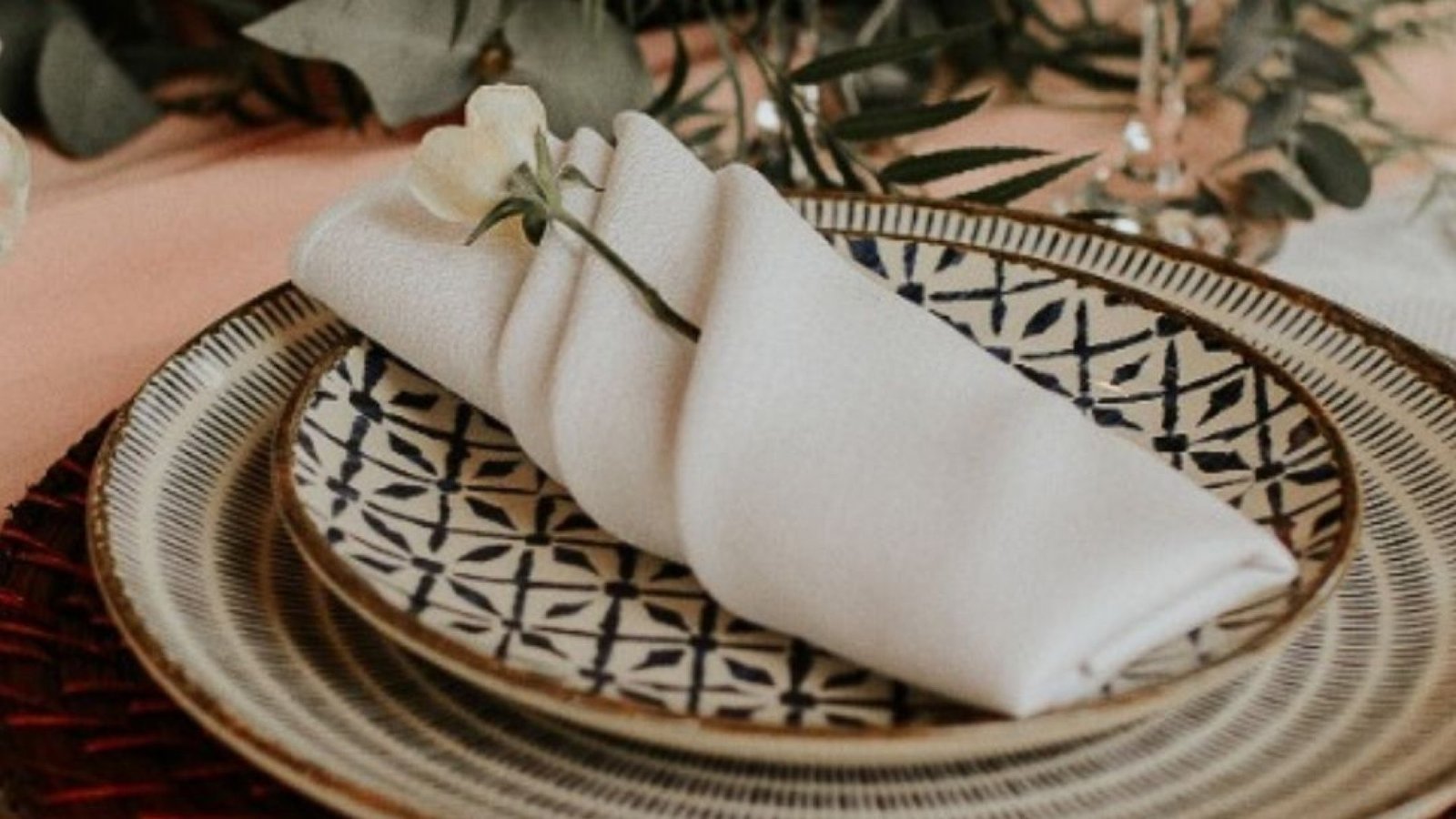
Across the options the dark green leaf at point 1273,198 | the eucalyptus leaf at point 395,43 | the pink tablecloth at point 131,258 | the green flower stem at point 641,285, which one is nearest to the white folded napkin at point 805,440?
the green flower stem at point 641,285

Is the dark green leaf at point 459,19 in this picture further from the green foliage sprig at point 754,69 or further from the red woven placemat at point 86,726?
the red woven placemat at point 86,726

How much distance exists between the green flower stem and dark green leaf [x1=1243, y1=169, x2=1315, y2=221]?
0.39m

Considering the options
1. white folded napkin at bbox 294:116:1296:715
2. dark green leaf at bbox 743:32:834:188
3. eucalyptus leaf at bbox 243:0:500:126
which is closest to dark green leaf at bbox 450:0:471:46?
eucalyptus leaf at bbox 243:0:500:126

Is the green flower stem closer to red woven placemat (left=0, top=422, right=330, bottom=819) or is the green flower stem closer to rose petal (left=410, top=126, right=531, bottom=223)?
rose petal (left=410, top=126, right=531, bottom=223)

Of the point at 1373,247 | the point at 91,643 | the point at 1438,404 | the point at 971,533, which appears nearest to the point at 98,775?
the point at 91,643

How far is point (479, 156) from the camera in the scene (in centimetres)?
44

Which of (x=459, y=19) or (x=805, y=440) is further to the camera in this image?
(x=459, y=19)

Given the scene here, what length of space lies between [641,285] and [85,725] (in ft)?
0.47

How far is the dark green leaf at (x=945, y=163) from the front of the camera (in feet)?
1.94

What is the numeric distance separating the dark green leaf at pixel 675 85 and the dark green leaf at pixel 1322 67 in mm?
249

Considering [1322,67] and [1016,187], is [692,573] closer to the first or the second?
[1016,187]

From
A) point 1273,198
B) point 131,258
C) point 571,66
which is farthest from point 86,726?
point 1273,198

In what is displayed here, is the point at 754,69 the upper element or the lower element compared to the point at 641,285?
lower

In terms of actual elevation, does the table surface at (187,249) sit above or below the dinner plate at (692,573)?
below
